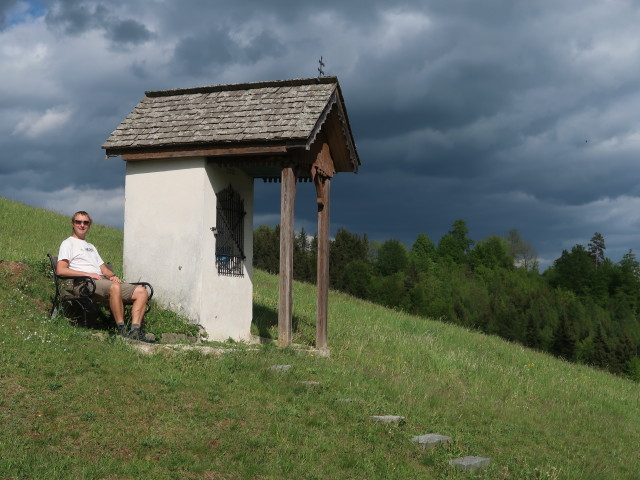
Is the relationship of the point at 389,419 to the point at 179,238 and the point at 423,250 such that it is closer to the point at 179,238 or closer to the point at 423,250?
the point at 179,238

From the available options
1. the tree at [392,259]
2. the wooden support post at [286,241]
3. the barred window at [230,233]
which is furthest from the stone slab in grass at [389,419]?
the tree at [392,259]

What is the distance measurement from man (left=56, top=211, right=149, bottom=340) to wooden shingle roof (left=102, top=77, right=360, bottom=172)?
2.80 m

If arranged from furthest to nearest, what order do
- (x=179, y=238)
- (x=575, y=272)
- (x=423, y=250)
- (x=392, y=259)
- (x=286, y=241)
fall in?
(x=423, y=250) < (x=392, y=259) < (x=575, y=272) < (x=179, y=238) < (x=286, y=241)

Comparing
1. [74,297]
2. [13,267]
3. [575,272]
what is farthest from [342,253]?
[74,297]

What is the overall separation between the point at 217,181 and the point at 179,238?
1.37m

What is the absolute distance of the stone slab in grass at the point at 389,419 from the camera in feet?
26.6

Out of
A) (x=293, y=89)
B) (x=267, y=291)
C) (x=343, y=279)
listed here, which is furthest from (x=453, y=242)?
(x=293, y=89)

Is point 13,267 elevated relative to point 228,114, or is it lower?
lower

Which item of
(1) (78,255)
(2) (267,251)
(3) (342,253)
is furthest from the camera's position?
(3) (342,253)

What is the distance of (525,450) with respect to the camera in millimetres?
8320

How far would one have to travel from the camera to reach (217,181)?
13.1m

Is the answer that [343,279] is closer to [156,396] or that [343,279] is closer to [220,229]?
[220,229]

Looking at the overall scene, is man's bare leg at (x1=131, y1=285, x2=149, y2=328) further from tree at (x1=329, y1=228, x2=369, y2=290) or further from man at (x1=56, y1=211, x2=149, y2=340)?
tree at (x1=329, y1=228, x2=369, y2=290)

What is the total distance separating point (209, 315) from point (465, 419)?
5.53 m
